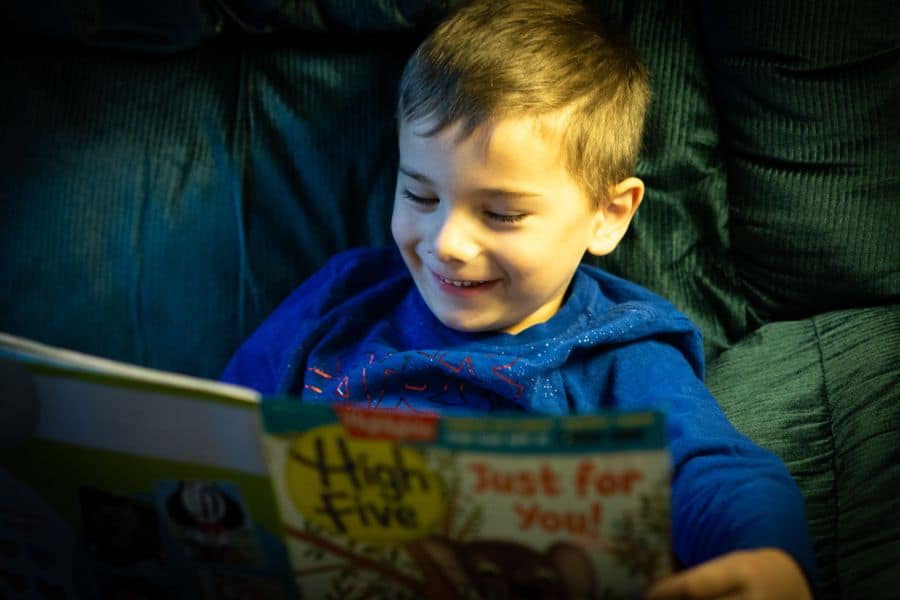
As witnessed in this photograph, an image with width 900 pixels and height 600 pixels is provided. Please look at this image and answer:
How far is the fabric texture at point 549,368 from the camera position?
86cm

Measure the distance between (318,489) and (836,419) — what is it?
0.65 meters

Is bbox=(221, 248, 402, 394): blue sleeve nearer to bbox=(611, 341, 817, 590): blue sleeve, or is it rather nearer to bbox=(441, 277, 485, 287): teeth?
bbox=(441, 277, 485, 287): teeth

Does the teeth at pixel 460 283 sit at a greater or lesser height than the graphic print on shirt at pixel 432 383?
greater

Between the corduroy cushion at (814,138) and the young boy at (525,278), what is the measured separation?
0.15 metres

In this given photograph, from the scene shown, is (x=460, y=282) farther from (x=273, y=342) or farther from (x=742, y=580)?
(x=742, y=580)

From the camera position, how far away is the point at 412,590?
2.41ft

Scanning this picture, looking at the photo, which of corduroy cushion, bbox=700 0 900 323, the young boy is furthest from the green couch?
the young boy

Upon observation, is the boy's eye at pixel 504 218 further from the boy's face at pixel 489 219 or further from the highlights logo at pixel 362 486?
the highlights logo at pixel 362 486

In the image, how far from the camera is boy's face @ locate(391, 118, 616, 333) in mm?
948

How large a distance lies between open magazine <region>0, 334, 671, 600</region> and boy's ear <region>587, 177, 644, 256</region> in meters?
0.47

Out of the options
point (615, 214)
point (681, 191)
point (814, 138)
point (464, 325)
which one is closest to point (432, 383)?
point (464, 325)

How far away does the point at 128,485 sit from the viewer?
77 cm

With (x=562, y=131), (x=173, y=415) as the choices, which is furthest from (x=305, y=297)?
(x=173, y=415)

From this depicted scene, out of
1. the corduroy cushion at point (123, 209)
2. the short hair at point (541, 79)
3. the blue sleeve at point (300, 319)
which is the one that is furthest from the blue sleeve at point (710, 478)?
the corduroy cushion at point (123, 209)
